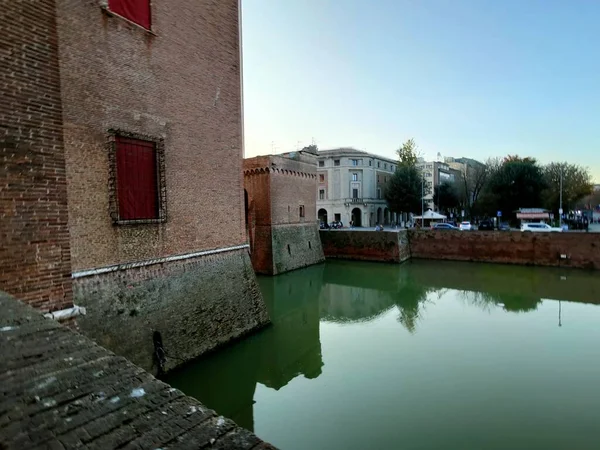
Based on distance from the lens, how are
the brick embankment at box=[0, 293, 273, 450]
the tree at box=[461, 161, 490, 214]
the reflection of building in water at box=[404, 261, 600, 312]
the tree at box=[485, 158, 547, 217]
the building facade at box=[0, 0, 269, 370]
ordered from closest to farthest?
the brick embankment at box=[0, 293, 273, 450], the building facade at box=[0, 0, 269, 370], the reflection of building in water at box=[404, 261, 600, 312], the tree at box=[485, 158, 547, 217], the tree at box=[461, 161, 490, 214]

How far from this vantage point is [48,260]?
167 inches

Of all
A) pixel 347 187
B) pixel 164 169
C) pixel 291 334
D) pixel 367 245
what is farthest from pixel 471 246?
pixel 164 169

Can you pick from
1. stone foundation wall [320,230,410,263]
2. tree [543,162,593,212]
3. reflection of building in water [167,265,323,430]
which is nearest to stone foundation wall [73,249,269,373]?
reflection of building in water [167,265,323,430]

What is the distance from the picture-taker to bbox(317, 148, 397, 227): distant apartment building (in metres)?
39.4

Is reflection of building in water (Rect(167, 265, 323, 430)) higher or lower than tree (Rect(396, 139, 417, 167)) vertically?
lower

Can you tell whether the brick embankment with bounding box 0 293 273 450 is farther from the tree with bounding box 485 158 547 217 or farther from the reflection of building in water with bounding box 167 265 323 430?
the tree with bounding box 485 158 547 217

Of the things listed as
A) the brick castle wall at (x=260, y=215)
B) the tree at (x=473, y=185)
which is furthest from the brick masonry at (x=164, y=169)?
the tree at (x=473, y=185)

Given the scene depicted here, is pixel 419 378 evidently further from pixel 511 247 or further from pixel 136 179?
pixel 511 247

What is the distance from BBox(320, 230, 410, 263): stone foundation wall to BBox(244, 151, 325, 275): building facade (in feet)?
11.9

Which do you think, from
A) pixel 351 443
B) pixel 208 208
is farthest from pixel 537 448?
pixel 208 208

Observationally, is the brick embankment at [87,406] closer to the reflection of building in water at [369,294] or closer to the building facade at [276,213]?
the reflection of building in water at [369,294]

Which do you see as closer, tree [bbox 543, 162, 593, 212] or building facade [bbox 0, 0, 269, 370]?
building facade [bbox 0, 0, 269, 370]

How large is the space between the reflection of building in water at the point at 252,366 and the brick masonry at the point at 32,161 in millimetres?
4014

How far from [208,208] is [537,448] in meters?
7.93
